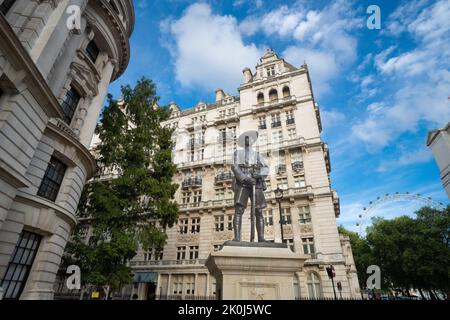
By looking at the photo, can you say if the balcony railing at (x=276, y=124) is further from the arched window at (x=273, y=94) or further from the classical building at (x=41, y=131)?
the classical building at (x=41, y=131)

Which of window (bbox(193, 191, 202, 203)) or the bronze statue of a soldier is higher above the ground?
window (bbox(193, 191, 202, 203))

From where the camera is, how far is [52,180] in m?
11.5

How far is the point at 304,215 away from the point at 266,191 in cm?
499

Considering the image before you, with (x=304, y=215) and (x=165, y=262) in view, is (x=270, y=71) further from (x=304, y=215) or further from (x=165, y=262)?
(x=165, y=262)

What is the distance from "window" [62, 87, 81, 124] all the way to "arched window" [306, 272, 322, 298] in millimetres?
23897

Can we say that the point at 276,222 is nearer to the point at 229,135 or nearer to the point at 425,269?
the point at 229,135

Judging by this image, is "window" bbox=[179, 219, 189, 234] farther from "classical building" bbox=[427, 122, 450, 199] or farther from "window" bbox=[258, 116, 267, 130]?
"classical building" bbox=[427, 122, 450, 199]

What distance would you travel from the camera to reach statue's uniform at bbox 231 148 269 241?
23.4 feet

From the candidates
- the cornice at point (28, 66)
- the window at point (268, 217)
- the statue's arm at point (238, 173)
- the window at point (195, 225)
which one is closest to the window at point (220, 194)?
the window at point (195, 225)

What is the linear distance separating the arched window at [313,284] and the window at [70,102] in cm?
2390

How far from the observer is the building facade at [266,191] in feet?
79.3

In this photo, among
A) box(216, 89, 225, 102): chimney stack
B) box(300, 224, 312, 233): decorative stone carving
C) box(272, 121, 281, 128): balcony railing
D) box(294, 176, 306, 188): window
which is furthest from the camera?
box(216, 89, 225, 102): chimney stack

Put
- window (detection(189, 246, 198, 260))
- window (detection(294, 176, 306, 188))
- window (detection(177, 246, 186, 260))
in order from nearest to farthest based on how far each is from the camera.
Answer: window (detection(294, 176, 306, 188))
window (detection(189, 246, 198, 260))
window (detection(177, 246, 186, 260))

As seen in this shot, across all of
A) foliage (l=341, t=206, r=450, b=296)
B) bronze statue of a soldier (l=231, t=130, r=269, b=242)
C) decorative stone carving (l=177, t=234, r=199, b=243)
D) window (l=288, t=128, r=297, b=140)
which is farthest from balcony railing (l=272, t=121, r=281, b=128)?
bronze statue of a soldier (l=231, t=130, r=269, b=242)
